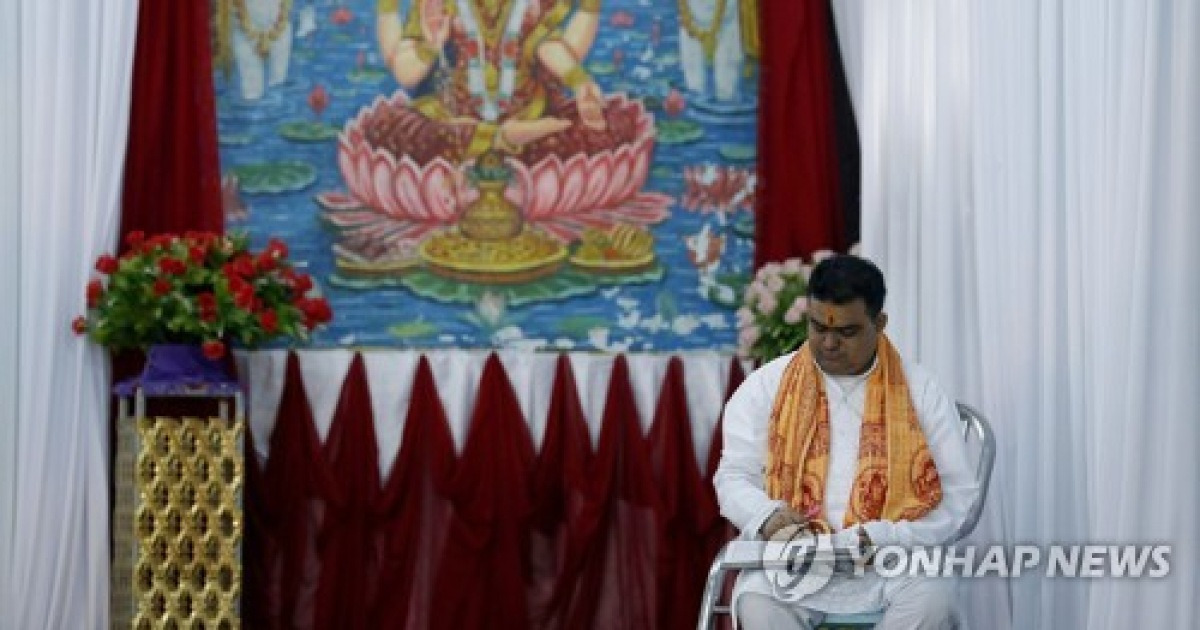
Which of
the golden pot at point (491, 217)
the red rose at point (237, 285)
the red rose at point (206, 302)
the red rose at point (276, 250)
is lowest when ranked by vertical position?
the red rose at point (206, 302)

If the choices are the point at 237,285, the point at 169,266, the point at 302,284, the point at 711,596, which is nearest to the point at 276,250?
the point at 302,284

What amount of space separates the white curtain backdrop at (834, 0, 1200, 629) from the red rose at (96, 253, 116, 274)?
2.47 m

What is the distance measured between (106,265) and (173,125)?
76 centimetres

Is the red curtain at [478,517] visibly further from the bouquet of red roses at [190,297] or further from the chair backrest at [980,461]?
the chair backrest at [980,461]

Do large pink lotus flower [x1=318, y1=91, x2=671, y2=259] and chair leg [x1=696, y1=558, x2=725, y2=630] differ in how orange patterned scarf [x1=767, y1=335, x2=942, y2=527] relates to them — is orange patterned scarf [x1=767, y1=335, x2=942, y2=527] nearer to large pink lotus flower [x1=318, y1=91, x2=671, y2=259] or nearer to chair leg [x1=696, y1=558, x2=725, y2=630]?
chair leg [x1=696, y1=558, x2=725, y2=630]

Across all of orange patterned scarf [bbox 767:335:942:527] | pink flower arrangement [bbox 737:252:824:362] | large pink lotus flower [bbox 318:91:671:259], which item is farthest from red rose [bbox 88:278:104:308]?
orange patterned scarf [bbox 767:335:942:527]

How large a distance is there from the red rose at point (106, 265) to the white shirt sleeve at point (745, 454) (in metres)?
2.39

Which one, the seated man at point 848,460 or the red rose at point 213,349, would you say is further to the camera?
the red rose at point 213,349

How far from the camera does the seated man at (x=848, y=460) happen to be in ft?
15.2

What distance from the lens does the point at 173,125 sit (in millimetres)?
6969

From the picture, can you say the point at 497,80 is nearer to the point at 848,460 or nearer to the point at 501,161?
the point at 501,161

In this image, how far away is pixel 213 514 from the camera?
6.41 m

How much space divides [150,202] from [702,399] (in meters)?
2.05

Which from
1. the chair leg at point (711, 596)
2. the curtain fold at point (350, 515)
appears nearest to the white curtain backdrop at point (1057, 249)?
the chair leg at point (711, 596)
